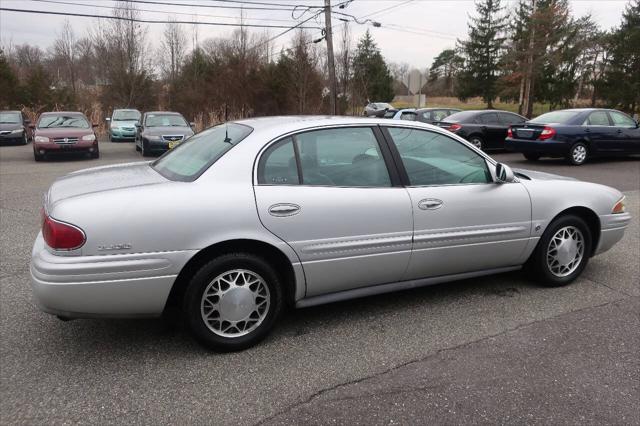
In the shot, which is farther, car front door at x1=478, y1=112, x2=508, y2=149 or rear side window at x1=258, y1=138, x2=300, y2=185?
car front door at x1=478, y1=112, x2=508, y2=149

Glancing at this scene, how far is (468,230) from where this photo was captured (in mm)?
3736

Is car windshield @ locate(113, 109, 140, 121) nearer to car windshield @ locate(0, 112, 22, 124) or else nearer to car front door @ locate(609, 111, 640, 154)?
car windshield @ locate(0, 112, 22, 124)

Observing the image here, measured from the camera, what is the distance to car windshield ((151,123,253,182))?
323cm

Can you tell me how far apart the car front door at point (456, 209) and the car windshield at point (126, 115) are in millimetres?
21740

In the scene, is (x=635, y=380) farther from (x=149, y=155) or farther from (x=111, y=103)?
(x=111, y=103)

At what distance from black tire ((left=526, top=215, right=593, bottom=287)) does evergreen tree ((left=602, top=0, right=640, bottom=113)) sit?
32.8 metres

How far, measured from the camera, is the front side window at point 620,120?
13.2 meters

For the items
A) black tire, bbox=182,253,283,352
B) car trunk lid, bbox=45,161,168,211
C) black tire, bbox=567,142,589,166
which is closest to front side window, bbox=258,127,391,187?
black tire, bbox=182,253,283,352

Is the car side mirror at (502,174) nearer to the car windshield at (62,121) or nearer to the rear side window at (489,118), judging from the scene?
the rear side window at (489,118)

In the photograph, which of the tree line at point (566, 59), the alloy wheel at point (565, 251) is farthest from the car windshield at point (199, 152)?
the tree line at point (566, 59)

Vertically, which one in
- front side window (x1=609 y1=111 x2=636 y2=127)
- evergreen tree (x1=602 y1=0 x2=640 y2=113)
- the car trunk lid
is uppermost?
evergreen tree (x1=602 y1=0 x2=640 y2=113)

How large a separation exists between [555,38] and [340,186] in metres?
35.7

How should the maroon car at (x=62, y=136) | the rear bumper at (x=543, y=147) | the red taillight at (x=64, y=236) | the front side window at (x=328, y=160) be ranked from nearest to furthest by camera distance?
the red taillight at (x=64, y=236) < the front side window at (x=328, y=160) < the rear bumper at (x=543, y=147) < the maroon car at (x=62, y=136)

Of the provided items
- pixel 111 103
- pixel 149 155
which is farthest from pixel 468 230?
pixel 111 103
